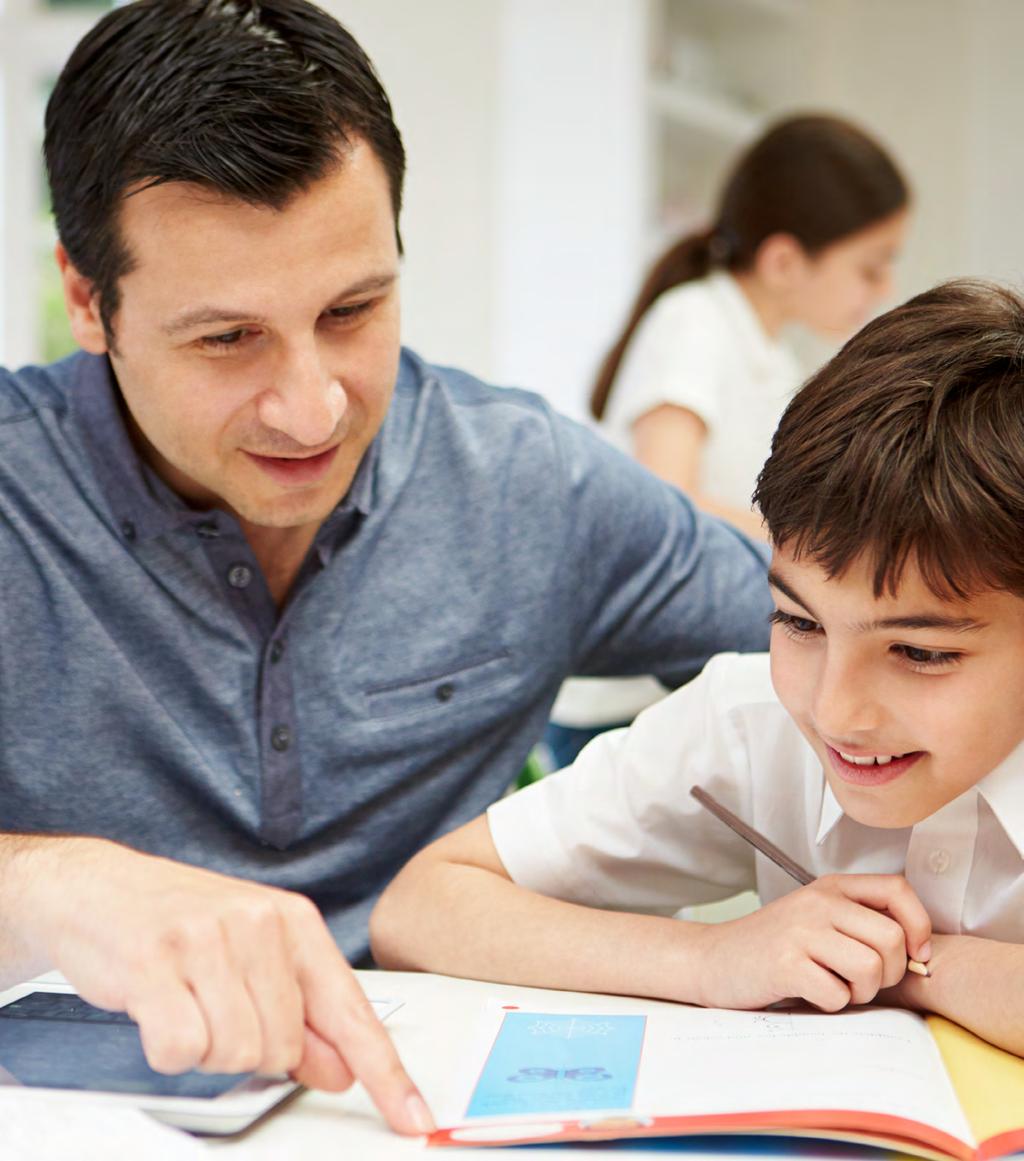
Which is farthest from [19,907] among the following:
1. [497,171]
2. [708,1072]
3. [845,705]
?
[497,171]

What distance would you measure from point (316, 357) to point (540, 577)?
0.32 metres

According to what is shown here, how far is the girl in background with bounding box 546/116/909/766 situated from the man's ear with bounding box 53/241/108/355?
101 centimetres

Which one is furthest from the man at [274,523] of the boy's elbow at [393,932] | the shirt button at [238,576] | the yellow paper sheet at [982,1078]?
the yellow paper sheet at [982,1078]

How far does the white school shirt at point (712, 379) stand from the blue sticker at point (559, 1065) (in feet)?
3.95

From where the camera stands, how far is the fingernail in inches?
28.9

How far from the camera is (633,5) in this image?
134 inches

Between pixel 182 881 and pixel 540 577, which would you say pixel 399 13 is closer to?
pixel 540 577

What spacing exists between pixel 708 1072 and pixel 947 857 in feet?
0.95

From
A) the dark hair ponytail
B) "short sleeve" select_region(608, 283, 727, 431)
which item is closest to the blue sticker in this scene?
"short sleeve" select_region(608, 283, 727, 431)

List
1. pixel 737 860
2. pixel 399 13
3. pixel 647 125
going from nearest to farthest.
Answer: pixel 737 860, pixel 399 13, pixel 647 125

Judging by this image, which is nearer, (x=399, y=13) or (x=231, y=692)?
(x=231, y=692)

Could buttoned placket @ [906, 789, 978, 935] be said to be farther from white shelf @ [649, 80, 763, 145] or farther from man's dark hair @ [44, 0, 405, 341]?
white shelf @ [649, 80, 763, 145]

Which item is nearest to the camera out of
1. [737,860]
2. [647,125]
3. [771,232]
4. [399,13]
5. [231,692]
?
[737,860]

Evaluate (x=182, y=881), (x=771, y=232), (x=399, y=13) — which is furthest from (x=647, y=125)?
(x=182, y=881)
